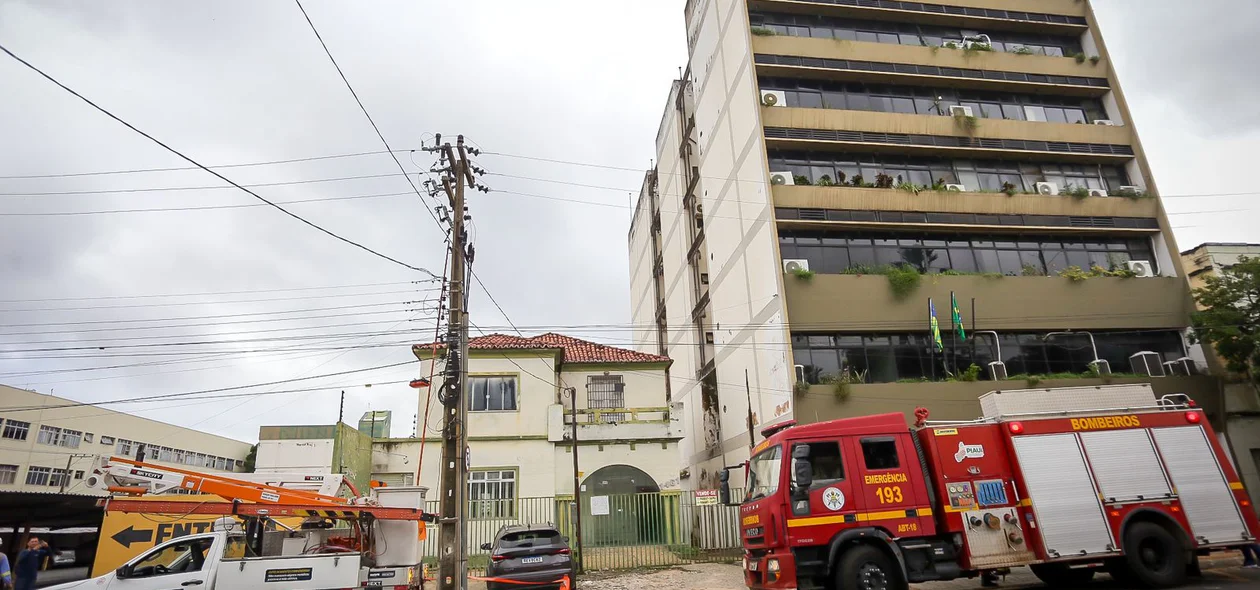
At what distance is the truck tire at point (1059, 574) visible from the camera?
11852mm

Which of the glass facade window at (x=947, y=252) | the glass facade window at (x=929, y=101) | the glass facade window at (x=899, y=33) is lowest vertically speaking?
the glass facade window at (x=947, y=252)

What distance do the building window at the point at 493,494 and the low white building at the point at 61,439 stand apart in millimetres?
20625

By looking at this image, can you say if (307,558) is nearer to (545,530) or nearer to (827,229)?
(545,530)

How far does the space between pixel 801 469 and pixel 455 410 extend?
778 cm

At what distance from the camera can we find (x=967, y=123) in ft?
88.8

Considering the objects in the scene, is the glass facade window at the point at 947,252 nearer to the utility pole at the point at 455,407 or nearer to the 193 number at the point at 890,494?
the utility pole at the point at 455,407

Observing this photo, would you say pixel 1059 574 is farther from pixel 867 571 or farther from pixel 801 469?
pixel 801 469

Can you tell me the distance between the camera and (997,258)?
25781 mm

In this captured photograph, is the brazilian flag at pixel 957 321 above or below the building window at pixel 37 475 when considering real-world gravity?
above

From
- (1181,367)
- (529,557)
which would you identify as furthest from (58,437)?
(1181,367)

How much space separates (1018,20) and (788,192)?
15817 mm

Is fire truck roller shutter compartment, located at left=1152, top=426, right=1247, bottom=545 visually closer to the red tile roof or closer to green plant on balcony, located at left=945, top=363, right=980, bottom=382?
green plant on balcony, located at left=945, top=363, right=980, bottom=382

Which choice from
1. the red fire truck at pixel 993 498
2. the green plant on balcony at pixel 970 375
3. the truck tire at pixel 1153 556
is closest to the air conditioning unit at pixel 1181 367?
the green plant on balcony at pixel 970 375

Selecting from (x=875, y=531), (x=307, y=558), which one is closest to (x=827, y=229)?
(x=875, y=531)
